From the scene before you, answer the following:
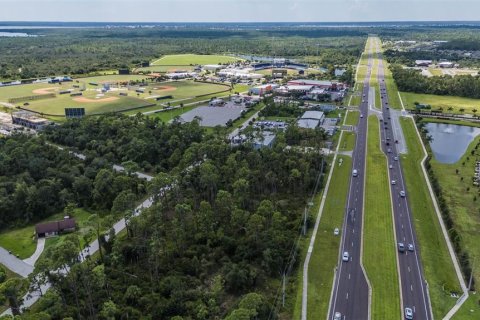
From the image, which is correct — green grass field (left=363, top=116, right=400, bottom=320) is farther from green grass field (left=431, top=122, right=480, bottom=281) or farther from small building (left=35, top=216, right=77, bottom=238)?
small building (left=35, top=216, right=77, bottom=238)

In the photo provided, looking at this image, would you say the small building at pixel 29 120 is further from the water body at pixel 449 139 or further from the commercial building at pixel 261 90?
the water body at pixel 449 139

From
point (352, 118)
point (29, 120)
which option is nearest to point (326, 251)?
point (352, 118)

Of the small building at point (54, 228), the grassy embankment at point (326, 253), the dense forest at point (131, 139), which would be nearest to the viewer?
the grassy embankment at point (326, 253)

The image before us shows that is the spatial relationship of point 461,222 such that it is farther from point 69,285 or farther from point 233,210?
point 69,285

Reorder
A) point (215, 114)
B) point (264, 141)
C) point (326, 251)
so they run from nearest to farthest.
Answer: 1. point (326, 251)
2. point (264, 141)
3. point (215, 114)

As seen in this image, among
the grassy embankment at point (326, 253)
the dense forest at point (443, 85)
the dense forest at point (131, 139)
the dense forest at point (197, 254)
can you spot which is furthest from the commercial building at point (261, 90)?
the dense forest at point (197, 254)

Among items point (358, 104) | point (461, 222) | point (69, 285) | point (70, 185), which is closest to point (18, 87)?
point (70, 185)

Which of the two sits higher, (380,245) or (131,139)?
(131,139)

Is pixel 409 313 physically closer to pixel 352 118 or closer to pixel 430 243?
pixel 430 243
